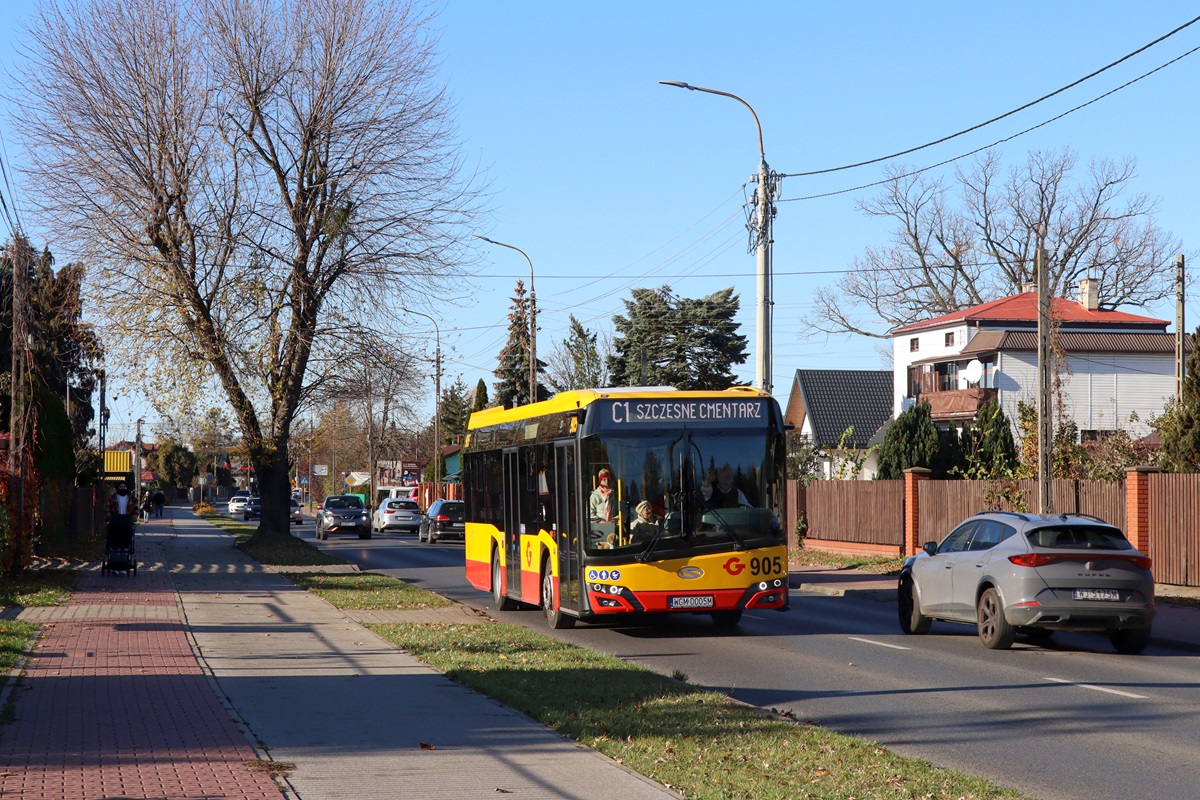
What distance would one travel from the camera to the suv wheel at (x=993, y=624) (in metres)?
15.0

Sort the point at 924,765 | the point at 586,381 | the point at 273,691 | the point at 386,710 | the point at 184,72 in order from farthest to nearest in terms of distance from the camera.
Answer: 1. the point at 586,381
2. the point at 184,72
3. the point at 273,691
4. the point at 386,710
5. the point at 924,765

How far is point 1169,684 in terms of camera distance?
495 inches

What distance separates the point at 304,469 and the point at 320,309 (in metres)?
100

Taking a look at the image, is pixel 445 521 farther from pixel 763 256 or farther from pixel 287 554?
pixel 763 256

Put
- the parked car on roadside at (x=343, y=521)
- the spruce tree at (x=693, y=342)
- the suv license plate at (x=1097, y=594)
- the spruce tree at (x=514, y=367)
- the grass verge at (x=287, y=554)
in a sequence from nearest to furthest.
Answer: the suv license plate at (x=1097, y=594)
the grass verge at (x=287, y=554)
the parked car on roadside at (x=343, y=521)
the spruce tree at (x=693, y=342)
the spruce tree at (x=514, y=367)

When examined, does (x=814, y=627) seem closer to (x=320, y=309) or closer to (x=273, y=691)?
(x=273, y=691)

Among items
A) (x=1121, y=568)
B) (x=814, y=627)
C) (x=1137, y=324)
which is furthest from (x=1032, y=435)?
Answer: (x=1137, y=324)

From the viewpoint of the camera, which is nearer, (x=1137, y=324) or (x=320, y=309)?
(x=320, y=309)

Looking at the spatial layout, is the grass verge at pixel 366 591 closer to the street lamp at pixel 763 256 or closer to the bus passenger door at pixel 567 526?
the bus passenger door at pixel 567 526

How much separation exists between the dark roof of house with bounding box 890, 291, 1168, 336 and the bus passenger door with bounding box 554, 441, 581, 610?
41050mm

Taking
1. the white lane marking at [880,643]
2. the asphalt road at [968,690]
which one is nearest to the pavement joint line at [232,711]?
the asphalt road at [968,690]

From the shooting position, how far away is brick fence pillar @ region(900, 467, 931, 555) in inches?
1204

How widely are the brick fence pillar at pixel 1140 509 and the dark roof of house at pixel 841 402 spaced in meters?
42.5

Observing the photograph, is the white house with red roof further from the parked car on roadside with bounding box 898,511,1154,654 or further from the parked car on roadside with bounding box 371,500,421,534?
the parked car on roadside with bounding box 898,511,1154,654
